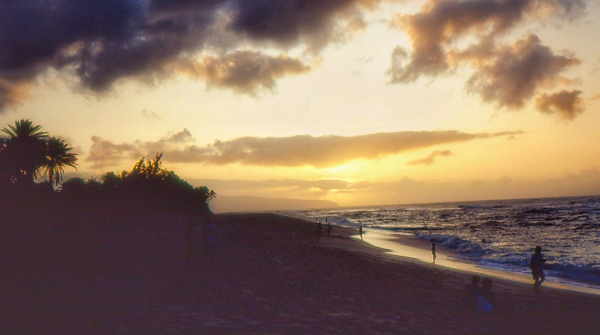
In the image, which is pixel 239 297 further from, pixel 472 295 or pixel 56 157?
pixel 56 157

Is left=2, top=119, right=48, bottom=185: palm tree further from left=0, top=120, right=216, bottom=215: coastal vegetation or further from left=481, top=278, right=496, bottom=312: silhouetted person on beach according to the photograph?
left=481, top=278, right=496, bottom=312: silhouetted person on beach

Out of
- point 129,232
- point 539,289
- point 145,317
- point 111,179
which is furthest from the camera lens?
point 111,179

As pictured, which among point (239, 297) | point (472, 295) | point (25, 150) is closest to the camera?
point (239, 297)

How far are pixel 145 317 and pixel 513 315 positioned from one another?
12881mm

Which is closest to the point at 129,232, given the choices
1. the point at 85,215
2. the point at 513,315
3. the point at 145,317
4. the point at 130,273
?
the point at 85,215

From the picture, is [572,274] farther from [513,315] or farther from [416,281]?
[513,315]

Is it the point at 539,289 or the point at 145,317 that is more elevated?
the point at 145,317

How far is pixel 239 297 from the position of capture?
602 inches

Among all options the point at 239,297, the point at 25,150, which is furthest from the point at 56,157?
the point at 239,297

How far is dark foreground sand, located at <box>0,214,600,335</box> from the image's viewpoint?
39.8 feet

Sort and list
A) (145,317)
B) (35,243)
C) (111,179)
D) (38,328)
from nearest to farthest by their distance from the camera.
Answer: (38,328) → (145,317) → (35,243) → (111,179)

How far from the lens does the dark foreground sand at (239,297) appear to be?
12.1 metres

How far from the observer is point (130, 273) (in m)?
18.8

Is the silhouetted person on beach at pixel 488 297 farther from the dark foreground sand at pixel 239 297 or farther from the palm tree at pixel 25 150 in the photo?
the palm tree at pixel 25 150
